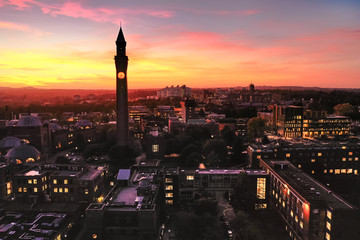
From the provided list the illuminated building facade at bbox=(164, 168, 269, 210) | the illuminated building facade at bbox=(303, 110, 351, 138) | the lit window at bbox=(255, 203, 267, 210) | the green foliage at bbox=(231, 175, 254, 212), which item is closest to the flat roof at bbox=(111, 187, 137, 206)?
the illuminated building facade at bbox=(164, 168, 269, 210)

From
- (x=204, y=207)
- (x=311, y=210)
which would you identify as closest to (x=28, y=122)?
(x=204, y=207)

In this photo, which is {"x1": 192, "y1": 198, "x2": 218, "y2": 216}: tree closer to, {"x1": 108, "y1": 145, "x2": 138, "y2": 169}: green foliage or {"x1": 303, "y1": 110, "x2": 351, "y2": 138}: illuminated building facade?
{"x1": 108, "y1": 145, "x2": 138, "y2": 169}: green foliage

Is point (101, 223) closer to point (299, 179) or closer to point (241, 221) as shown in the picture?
point (241, 221)

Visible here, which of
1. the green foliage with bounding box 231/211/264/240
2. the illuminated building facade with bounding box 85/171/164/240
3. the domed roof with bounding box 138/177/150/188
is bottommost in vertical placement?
the green foliage with bounding box 231/211/264/240

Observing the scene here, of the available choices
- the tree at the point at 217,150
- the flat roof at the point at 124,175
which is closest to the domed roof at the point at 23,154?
the flat roof at the point at 124,175

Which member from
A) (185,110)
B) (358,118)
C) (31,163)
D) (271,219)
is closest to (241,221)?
(271,219)

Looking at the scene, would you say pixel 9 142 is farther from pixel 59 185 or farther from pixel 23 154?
pixel 59 185
